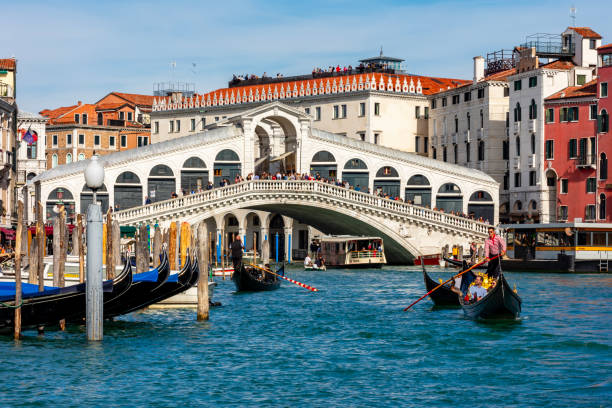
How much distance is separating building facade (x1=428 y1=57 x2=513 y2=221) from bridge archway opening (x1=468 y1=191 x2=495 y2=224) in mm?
3418

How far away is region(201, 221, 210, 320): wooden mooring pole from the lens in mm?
21188

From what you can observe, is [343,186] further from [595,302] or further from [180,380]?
[180,380]

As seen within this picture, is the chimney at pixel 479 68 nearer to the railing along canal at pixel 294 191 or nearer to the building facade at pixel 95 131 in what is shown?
the railing along canal at pixel 294 191

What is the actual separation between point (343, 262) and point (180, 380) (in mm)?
27524

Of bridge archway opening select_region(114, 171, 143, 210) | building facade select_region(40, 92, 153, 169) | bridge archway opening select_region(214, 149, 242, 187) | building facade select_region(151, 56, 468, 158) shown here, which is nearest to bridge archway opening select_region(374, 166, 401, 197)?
bridge archway opening select_region(214, 149, 242, 187)

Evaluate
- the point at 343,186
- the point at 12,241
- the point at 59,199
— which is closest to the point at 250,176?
the point at 343,186

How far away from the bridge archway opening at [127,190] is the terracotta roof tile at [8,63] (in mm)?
6981

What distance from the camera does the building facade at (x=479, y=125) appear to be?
5169 cm

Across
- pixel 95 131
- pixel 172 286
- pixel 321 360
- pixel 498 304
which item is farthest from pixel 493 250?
pixel 95 131

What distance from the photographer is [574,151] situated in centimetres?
4675

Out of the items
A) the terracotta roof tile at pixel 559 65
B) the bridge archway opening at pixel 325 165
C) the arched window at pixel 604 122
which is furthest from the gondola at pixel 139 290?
the terracotta roof tile at pixel 559 65

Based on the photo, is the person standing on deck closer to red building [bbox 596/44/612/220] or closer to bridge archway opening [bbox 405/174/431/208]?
bridge archway opening [bbox 405/174/431/208]

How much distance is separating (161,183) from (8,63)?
26.1ft

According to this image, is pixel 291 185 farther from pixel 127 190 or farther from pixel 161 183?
pixel 127 190
